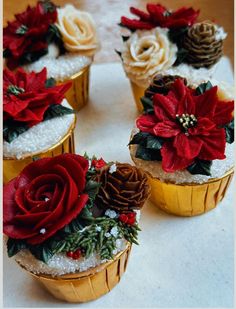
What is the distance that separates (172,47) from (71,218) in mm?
676

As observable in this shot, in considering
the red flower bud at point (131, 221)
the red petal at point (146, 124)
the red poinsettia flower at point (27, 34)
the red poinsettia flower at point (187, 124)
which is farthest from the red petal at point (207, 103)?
the red poinsettia flower at point (27, 34)

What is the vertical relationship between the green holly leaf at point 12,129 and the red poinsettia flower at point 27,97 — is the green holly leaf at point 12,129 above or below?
below

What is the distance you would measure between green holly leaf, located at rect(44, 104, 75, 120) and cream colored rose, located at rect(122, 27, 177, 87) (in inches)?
9.7

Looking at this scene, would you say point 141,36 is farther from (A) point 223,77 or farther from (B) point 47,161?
(B) point 47,161

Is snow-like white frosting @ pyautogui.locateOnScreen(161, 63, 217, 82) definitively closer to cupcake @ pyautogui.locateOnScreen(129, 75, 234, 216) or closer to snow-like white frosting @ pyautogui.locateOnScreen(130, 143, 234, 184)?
cupcake @ pyautogui.locateOnScreen(129, 75, 234, 216)

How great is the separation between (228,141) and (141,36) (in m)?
0.45

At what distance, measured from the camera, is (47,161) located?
37.5 inches

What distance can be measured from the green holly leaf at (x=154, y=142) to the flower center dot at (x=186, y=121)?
6 centimetres

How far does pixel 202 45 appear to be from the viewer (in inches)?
52.7

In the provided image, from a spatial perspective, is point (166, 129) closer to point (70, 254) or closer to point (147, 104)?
point (147, 104)

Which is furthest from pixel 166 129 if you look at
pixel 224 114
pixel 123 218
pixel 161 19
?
pixel 161 19

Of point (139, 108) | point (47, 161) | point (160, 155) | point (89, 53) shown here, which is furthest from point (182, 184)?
point (89, 53)

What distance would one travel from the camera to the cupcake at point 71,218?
0.89 meters

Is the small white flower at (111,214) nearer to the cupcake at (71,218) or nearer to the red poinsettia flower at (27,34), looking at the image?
the cupcake at (71,218)
